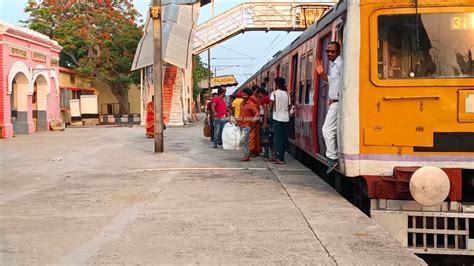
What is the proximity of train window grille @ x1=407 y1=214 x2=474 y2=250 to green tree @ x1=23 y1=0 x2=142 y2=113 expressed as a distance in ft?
97.3

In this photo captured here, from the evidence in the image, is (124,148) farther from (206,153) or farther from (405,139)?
(405,139)

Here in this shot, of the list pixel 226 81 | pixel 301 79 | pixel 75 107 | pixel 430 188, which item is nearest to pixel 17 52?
pixel 75 107

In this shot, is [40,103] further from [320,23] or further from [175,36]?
[320,23]

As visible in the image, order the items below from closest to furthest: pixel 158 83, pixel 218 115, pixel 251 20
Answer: pixel 158 83 < pixel 218 115 < pixel 251 20

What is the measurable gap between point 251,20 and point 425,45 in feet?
82.1

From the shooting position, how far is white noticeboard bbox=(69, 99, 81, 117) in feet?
101

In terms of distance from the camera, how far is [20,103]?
22297mm

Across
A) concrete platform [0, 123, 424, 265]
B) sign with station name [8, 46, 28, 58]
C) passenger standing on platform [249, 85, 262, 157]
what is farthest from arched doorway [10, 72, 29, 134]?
passenger standing on platform [249, 85, 262, 157]

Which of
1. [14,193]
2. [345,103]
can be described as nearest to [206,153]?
[14,193]

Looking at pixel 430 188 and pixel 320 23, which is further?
pixel 320 23

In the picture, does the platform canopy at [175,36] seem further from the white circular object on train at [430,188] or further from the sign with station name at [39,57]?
the white circular object on train at [430,188]

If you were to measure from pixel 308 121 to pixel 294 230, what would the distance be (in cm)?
378

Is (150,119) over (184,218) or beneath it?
over

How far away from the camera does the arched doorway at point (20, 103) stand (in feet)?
73.0
